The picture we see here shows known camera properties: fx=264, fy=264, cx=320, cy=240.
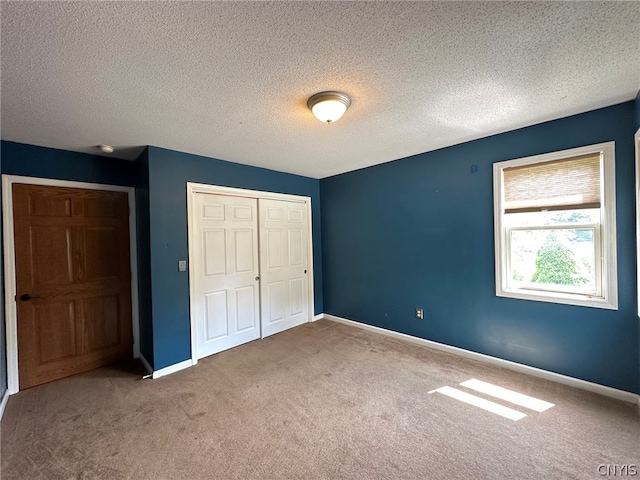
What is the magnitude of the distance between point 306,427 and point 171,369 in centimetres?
174

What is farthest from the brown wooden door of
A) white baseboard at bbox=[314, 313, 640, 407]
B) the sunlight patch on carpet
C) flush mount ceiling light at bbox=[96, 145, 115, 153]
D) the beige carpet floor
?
the sunlight patch on carpet

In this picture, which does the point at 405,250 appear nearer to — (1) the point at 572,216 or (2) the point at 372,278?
(2) the point at 372,278

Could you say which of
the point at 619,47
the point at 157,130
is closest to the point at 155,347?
the point at 157,130

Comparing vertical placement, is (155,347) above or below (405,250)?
below

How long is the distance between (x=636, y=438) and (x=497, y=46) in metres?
2.65

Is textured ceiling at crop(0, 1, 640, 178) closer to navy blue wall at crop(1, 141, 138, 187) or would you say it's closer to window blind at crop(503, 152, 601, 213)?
navy blue wall at crop(1, 141, 138, 187)

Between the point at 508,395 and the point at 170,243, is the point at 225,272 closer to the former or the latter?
the point at 170,243

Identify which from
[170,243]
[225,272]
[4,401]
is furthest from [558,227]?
[4,401]

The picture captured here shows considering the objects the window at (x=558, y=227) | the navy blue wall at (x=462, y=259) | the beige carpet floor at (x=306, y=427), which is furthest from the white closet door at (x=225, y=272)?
the window at (x=558, y=227)

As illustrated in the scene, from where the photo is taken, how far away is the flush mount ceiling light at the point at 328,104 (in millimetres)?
1830

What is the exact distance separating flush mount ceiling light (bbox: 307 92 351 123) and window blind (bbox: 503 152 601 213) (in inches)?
77.2

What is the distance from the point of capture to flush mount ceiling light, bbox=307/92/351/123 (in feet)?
6.00

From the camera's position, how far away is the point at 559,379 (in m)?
2.42

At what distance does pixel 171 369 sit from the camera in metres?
2.83
